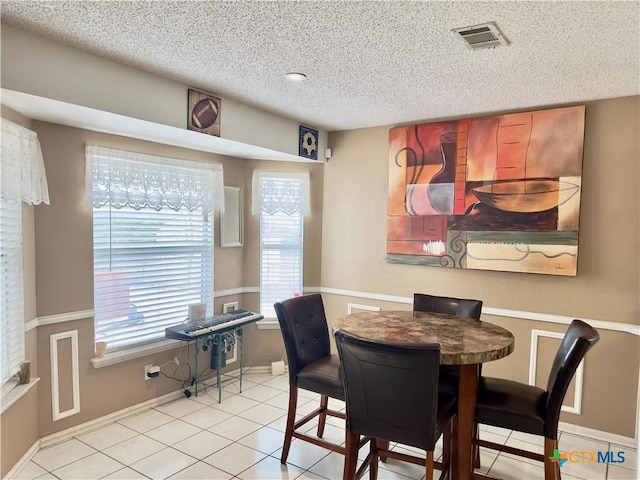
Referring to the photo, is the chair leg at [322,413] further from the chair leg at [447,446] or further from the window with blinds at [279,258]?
the window with blinds at [279,258]

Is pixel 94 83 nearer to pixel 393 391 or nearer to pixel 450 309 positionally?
pixel 393 391

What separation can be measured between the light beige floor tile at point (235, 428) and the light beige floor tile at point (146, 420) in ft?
1.38

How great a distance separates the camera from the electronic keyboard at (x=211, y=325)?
3.44 metres

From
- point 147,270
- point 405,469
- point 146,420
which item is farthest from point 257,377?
point 405,469

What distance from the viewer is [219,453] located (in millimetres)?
2861

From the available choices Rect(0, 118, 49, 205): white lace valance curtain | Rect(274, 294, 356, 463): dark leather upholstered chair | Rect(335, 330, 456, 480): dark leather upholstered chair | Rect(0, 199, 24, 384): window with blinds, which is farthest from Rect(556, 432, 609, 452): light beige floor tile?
Rect(0, 118, 49, 205): white lace valance curtain

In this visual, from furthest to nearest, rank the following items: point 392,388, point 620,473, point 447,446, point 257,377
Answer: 1. point 257,377
2. point 620,473
3. point 447,446
4. point 392,388

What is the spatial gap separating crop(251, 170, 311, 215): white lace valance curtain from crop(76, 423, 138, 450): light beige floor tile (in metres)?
2.18

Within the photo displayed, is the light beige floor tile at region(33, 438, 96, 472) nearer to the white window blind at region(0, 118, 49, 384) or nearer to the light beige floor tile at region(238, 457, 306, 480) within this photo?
the white window blind at region(0, 118, 49, 384)

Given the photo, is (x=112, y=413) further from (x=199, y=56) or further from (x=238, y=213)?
(x=199, y=56)

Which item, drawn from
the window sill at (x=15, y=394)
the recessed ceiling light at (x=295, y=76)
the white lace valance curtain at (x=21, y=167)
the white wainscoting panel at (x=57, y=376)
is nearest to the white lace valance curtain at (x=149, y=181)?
the white lace valance curtain at (x=21, y=167)

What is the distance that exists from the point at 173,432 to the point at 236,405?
608mm

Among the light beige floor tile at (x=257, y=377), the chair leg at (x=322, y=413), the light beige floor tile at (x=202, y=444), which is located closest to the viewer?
the light beige floor tile at (x=202, y=444)

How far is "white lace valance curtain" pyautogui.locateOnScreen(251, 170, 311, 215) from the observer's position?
4305mm
